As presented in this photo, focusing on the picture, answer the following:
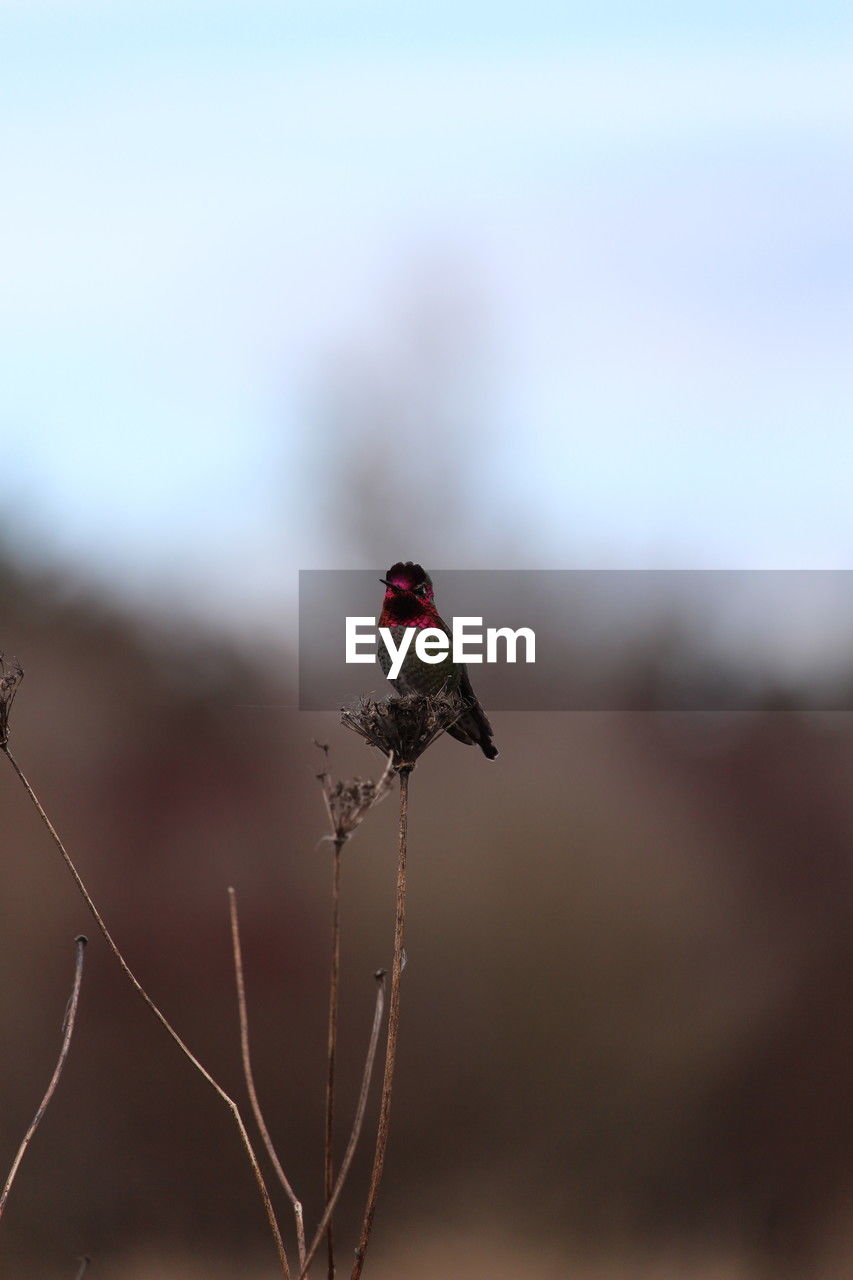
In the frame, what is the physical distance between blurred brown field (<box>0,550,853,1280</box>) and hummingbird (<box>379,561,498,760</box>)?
23.9 ft

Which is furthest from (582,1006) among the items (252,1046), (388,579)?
(388,579)

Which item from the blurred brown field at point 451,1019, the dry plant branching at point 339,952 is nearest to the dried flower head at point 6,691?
the dry plant branching at point 339,952

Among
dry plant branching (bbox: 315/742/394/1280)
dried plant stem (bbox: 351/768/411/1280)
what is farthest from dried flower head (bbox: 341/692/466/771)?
dry plant branching (bbox: 315/742/394/1280)

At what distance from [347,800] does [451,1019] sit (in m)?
9.93

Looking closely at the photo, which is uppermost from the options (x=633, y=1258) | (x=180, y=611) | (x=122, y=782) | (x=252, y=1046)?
(x=180, y=611)

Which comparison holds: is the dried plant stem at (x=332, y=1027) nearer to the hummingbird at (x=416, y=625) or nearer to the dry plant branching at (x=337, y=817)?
the dry plant branching at (x=337, y=817)

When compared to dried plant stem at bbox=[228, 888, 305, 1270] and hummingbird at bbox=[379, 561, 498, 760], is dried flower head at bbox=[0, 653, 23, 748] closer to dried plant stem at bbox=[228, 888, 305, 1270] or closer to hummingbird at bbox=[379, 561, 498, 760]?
dried plant stem at bbox=[228, 888, 305, 1270]

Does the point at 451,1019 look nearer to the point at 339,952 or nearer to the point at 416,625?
the point at 416,625

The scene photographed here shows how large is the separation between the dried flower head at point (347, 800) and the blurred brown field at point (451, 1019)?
897 cm

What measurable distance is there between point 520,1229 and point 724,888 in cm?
386

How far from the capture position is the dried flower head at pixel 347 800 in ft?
5.75

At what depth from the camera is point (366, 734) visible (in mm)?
2572

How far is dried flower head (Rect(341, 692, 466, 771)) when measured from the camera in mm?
2527

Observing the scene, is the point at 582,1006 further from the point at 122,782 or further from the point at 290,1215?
the point at 122,782
